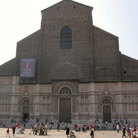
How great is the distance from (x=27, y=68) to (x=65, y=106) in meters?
8.24

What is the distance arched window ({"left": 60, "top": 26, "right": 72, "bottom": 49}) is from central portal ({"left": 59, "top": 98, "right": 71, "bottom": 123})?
8452mm

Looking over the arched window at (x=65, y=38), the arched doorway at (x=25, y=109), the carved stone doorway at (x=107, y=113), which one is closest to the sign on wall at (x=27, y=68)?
the arched doorway at (x=25, y=109)

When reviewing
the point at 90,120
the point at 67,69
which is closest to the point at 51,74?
the point at 67,69

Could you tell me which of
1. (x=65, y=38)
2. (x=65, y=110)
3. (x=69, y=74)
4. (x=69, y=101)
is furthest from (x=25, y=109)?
(x=65, y=38)

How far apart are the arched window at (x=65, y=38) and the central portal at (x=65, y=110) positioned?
8.45 meters

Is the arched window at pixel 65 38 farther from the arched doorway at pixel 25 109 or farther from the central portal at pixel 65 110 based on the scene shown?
the arched doorway at pixel 25 109

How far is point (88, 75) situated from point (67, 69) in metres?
3.36

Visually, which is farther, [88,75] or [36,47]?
[36,47]

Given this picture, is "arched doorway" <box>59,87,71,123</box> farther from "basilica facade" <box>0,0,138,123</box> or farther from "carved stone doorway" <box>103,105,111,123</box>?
"carved stone doorway" <box>103,105,111,123</box>

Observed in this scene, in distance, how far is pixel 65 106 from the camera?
112 ft

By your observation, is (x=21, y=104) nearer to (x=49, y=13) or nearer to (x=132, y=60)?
(x=49, y=13)

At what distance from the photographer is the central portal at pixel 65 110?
110ft

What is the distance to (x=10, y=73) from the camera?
36.3 meters

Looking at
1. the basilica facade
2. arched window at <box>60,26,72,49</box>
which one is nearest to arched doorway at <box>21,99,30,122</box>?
the basilica facade
